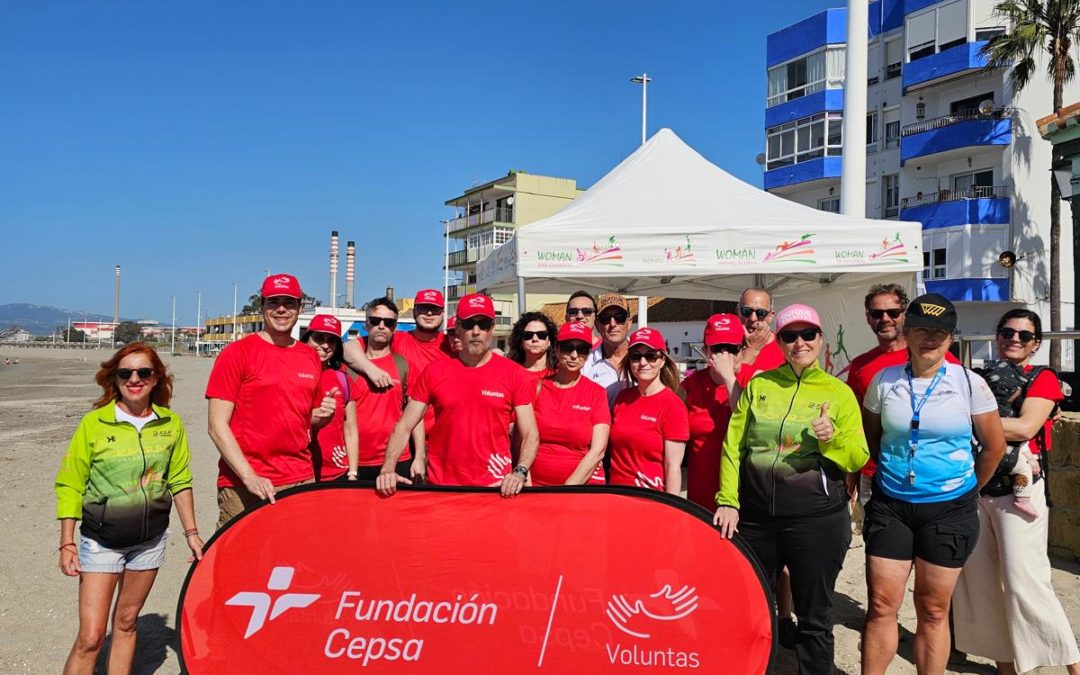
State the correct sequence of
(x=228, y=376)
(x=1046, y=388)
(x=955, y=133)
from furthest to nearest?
(x=955, y=133)
(x=1046, y=388)
(x=228, y=376)

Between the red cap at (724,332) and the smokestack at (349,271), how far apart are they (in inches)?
3537

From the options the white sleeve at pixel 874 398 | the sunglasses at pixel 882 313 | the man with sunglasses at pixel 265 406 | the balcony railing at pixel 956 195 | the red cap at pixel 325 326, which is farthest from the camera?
the balcony railing at pixel 956 195

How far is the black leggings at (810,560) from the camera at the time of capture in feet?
10.8

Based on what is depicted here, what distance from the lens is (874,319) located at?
4.23m

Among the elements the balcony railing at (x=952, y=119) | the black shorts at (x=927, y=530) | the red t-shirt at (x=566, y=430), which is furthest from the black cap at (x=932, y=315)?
the balcony railing at (x=952, y=119)

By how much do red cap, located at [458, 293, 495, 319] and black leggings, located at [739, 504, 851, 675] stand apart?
162 cm

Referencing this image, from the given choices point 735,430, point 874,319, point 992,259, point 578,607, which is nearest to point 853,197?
point 874,319

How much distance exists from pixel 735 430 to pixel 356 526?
5.98 feet

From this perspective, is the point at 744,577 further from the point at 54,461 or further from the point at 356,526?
the point at 54,461

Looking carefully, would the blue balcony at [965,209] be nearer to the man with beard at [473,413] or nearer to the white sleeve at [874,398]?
the white sleeve at [874,398]

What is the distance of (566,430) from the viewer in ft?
12.4

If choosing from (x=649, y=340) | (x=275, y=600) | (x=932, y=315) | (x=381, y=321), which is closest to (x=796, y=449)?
(x=932, y=315)

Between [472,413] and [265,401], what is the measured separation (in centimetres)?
100

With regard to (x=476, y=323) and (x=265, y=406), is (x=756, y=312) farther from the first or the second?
(x=265, y=406)
